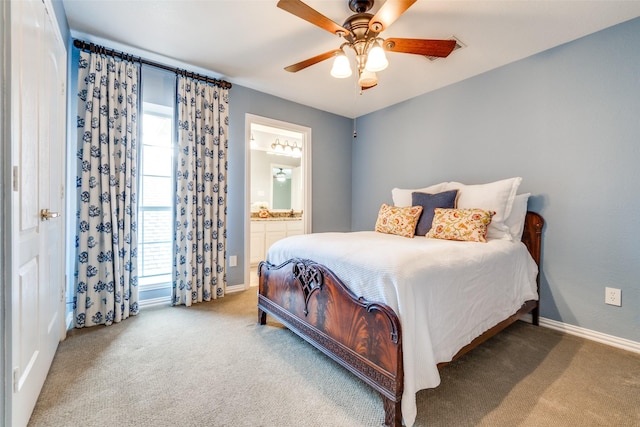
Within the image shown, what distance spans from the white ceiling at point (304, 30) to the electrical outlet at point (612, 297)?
6.62 feet

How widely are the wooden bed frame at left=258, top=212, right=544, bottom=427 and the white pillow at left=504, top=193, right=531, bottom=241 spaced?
7.2 inches

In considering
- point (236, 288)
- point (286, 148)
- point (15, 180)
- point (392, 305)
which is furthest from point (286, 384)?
point (286, 148)

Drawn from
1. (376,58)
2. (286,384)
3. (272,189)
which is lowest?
(286,384)

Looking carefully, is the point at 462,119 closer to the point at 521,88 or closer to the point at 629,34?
the point at 521,88

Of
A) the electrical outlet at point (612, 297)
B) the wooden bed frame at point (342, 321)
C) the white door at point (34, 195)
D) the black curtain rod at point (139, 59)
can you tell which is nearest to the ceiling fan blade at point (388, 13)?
the wooden bed frame at point (342, 321)

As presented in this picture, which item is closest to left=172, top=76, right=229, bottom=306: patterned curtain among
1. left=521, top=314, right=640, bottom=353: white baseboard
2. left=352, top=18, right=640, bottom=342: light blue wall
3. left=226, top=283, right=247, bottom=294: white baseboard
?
left=226, top=283, right=247, bottom=294: white baseboard

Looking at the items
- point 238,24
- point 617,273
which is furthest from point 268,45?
point 617,273

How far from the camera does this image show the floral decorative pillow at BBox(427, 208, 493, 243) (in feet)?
7.34

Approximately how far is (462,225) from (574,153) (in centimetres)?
110

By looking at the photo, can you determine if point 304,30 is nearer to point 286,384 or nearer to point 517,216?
point 517,216

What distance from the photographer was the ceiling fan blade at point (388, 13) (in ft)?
4.77

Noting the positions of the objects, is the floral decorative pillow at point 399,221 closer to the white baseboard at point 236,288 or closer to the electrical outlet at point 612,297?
the electrical outlet at point 612,297

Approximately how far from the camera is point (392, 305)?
130 centimetres

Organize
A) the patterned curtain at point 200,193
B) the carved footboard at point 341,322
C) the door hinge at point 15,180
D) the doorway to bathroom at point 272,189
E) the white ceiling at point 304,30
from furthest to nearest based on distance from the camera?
1. the doorway to bathroom at point 272,189
2. the patterned curtain at point 200,193
3. the white ceiling at point 304,30
4. the carved footboard at point 341,322
5. the door hinge at point 15,180
